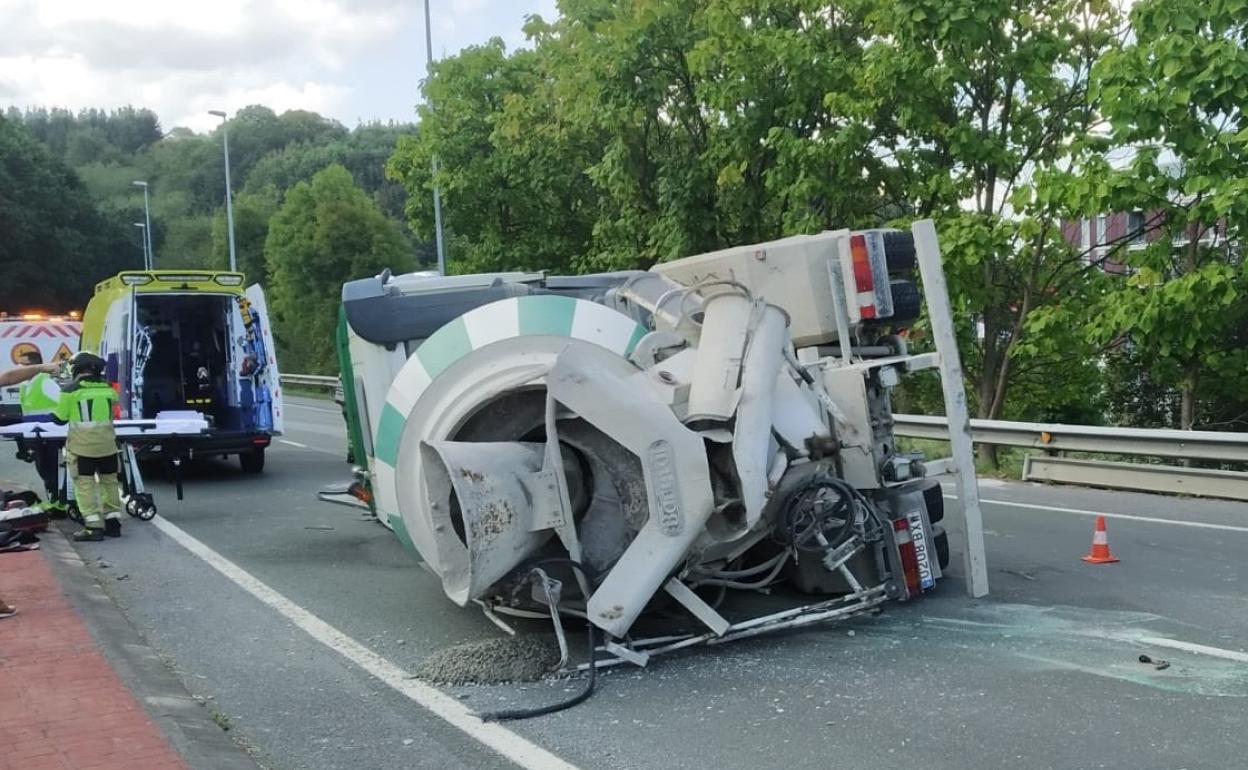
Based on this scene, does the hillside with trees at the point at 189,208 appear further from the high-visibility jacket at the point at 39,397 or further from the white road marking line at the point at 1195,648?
the white road marking line at the point at 1195,648

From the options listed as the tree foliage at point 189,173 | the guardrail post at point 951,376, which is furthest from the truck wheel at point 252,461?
the tree foliage at point 189,173

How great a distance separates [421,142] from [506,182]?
2477 millimetres

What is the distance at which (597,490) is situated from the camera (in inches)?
212

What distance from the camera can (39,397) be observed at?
11.1 m

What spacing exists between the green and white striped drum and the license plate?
1.78 m

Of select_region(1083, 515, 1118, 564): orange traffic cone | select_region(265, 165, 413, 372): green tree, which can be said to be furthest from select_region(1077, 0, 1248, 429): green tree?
select_region(265, 165, 413, 372): green tree

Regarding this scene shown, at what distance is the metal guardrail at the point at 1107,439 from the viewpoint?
33.5 ft

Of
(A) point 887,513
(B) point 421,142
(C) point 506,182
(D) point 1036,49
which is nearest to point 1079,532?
(A) point 887,513

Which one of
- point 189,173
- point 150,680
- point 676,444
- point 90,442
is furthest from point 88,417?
point 189,173

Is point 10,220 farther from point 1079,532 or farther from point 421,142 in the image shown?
point 1079,532

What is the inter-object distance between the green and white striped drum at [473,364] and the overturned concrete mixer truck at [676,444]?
1 centimetres

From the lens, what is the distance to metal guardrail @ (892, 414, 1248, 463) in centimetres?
1020

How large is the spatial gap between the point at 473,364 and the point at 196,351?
1080 cm

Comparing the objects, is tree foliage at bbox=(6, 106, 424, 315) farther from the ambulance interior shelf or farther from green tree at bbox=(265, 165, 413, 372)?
the ambulance interior shelf
